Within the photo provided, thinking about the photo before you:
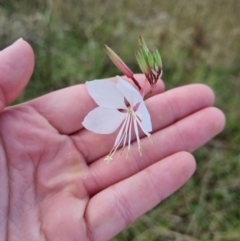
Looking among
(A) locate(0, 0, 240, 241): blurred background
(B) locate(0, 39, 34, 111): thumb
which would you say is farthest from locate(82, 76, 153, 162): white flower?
(A) locate(0, 0, 240, 241): blurred background

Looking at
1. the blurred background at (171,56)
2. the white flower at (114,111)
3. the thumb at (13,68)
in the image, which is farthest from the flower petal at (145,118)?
the blurred background at (171,56)

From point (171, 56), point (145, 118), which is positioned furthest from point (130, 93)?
point (171, 56)

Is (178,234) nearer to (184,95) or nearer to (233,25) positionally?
(184,95)

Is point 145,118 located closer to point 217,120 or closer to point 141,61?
point 141,61

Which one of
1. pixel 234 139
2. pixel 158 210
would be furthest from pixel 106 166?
pixel 234 139

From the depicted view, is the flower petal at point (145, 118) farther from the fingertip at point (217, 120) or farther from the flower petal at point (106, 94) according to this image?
the fingertip at point (217, 120)

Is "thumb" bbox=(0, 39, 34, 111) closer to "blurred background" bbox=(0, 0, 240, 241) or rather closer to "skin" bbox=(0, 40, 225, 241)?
"skin" bbox=(0, 40, 225, 241)

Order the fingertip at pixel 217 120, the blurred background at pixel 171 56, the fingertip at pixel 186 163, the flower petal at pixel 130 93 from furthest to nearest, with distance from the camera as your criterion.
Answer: the blurred background at pixel 171 56
the fingertip at pixel 217 120
the fingertip at pixel 186 163
the flower petal at pixel 130 93
